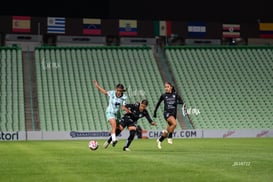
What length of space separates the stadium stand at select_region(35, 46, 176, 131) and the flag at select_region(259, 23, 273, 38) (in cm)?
1070

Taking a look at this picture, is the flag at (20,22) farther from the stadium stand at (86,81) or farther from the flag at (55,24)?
the stadium stand at (86,81)

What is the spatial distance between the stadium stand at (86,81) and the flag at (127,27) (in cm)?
190

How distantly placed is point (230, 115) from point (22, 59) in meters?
18.5

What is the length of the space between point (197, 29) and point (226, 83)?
6.17 metres

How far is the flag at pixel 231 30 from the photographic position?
5025 cm

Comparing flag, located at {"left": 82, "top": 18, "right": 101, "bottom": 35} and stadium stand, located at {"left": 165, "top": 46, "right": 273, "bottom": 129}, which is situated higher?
flag, located at {"left": 82, "top": 18, "right": 101, "bottom": 35}

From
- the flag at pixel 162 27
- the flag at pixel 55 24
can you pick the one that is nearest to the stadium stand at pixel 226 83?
the flag at pixel 162 27

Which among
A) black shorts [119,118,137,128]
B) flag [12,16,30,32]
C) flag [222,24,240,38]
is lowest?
black shorts [119,118,137,128]

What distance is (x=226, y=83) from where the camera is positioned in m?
46.8

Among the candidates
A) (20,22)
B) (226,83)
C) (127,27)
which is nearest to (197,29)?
(226,83)

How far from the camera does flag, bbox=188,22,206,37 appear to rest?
49156mm

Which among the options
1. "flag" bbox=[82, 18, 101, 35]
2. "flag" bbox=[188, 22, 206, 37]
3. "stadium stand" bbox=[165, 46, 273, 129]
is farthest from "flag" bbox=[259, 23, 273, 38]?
"flag" bbox=[82, 18, 101, 35]

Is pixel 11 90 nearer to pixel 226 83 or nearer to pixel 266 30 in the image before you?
pixel 226 83

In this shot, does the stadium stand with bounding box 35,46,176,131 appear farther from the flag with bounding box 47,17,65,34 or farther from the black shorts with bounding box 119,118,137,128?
the black shorts with bounding box 119,118,137,128
